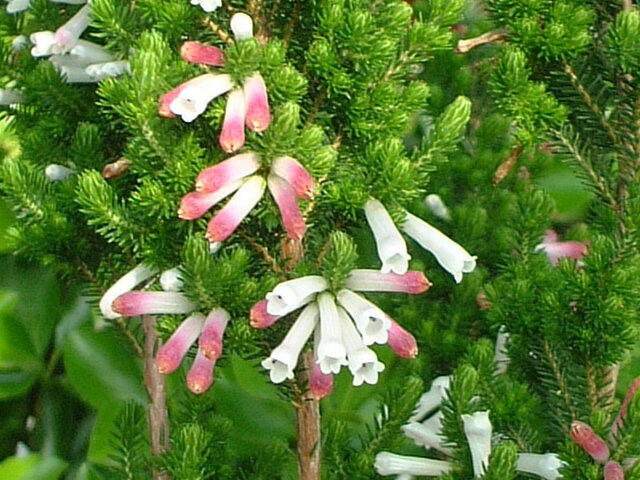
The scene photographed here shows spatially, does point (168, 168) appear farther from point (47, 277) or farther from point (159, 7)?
point (47, 277)

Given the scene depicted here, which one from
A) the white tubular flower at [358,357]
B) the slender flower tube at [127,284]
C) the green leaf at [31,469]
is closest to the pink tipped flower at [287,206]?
the white tubular flower at [358,357]

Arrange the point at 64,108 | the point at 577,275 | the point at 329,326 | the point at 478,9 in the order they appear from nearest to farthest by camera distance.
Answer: the point at 329,326 → the point at 577,275 → the point at 64,108 → the point at 478,9

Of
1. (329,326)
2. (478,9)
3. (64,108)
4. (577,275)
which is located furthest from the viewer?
(478,9)

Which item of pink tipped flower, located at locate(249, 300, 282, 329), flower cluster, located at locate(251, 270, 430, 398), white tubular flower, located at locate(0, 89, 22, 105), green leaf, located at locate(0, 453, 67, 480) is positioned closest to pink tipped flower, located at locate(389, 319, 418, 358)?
flower cluster, located at locate(251, 270, 430, 398)

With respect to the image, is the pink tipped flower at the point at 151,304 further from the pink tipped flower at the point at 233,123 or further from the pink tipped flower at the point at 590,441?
the pink tipped flower at the point at 590,441

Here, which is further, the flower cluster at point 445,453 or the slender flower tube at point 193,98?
the flower cluster at point 445,453

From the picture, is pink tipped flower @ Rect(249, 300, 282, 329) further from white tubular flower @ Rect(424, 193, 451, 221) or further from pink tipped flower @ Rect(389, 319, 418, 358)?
white tubular flower @ Rect(424, 193, 451, 221)

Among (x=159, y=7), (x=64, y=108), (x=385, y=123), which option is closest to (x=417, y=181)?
(x=385, y=123)
